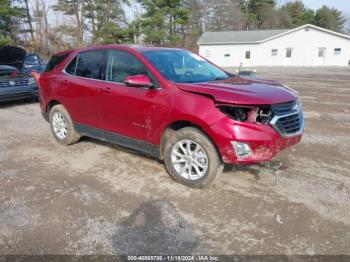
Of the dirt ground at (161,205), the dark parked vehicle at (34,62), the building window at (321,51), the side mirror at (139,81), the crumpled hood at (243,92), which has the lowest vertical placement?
the dirt ground at (161,205)

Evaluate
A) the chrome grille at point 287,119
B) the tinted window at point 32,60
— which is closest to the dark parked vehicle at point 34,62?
the tinted window at point 32,60

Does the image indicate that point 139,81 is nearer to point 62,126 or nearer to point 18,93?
point 62,126

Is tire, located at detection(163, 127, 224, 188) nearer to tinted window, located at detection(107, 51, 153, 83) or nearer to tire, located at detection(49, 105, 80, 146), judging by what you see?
tinted window, located at detection(107, 51, 153, 83)

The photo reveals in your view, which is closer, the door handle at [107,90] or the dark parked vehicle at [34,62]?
the door handle at [107,90]

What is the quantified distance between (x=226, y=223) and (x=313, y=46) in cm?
3952

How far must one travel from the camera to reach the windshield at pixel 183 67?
4230 millimetres

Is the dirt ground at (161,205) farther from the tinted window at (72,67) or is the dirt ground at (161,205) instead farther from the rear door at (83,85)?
the tinted window at (72,67)

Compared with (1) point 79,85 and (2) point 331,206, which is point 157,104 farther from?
(2) point 331,206

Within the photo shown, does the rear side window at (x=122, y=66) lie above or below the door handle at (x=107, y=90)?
above

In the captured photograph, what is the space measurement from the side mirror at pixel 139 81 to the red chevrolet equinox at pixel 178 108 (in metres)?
0.01

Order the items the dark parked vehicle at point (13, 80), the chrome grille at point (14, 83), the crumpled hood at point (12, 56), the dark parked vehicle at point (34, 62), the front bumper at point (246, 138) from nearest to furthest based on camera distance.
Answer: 1. the front bumper at point (246, 138)
2. the chrome grille at point (14, 83)
3. the dark parked vehicle at point (13, 80)
4. the crumpled hood at point (12, 56)
5. the dark parked vehicle at point (34, 62)

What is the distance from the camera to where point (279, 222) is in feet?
10.5

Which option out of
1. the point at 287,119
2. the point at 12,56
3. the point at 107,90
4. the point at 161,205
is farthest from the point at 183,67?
the point at 12,56

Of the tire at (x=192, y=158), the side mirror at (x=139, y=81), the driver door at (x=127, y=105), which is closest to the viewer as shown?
the tire at (x=192, y=158)
